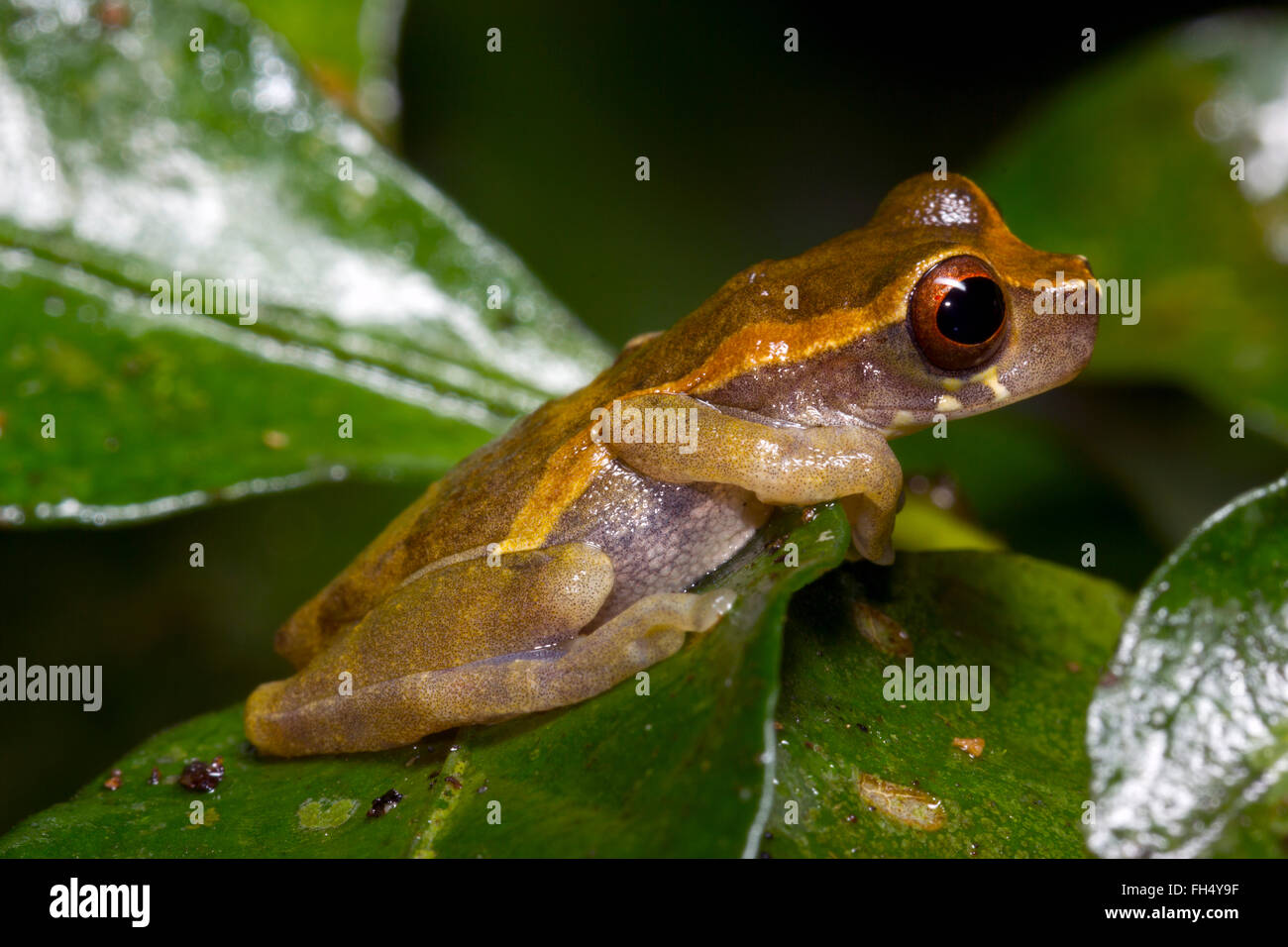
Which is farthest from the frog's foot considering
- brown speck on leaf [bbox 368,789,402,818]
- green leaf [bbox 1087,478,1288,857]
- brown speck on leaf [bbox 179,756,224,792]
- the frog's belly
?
brown speck on leaf [bbox 179,756,224,792]

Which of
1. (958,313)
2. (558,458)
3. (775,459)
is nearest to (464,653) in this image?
(558,458)

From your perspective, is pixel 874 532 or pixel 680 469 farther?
pixel 680 469

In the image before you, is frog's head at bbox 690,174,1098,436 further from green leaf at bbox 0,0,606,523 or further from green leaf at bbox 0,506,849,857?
green leaf at bbox 0,0,606,523

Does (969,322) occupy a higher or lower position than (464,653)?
higher

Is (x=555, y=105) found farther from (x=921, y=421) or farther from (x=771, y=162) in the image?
(x=921, y=421)

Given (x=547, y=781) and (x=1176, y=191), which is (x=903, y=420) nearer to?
(x=547, y=781)

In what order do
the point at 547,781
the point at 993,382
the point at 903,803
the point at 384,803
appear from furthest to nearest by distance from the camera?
the point at 993,382 → the point at 384,803 → the point at 547,781 → the point at 903,803

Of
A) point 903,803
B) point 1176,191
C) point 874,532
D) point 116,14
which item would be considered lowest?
point 903,803

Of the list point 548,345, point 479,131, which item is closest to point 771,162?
point 479,131

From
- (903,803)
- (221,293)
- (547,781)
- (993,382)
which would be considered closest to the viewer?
(903,803)
